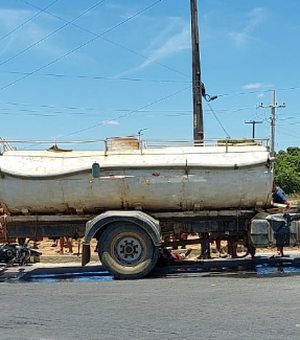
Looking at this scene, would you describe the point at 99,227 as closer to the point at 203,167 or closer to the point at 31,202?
the point at 31,202

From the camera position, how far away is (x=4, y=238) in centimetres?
1119

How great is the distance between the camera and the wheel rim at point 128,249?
420 inches

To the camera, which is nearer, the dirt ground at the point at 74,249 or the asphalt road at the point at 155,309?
the asphalt road at the point at 155,309

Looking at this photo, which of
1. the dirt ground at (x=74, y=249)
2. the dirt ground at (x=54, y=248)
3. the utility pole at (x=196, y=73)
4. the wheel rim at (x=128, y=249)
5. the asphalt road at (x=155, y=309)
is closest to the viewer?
the asphalt road at (x=155, y=309)

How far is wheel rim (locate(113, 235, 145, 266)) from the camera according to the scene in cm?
1067

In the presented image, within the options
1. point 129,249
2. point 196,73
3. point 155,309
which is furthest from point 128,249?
point 196,73

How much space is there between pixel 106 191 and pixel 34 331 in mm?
4490

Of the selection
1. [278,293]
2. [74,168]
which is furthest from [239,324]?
[74,168]

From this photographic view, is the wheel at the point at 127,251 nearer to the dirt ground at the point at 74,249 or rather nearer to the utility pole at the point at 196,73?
the dirt ground at the point at 74,249

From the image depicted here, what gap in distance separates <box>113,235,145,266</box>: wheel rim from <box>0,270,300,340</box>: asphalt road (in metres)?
0.69

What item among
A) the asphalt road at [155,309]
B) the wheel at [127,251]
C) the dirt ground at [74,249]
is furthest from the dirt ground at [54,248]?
the asphalt road at [155,309]

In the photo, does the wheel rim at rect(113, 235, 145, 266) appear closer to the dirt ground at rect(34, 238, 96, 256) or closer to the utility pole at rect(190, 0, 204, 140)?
the dirt ground at rect(34, 238, 96, 256)

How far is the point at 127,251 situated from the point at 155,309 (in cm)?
331

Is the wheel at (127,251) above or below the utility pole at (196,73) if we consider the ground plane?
below
